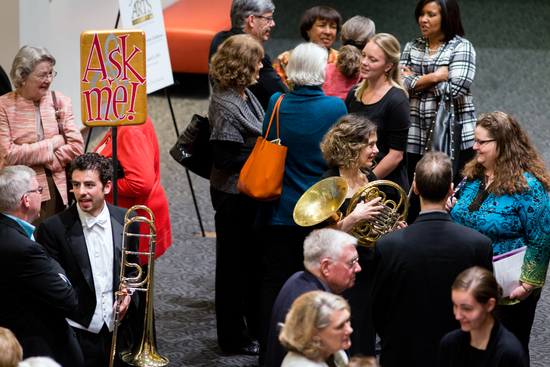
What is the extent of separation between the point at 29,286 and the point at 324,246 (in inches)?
49.2

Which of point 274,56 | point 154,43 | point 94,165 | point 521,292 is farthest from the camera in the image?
point 274,56

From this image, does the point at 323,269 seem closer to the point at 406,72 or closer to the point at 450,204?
the point at 450,204

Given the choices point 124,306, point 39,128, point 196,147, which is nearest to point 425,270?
point 124,306

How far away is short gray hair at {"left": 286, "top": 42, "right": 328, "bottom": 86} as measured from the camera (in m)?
3.52

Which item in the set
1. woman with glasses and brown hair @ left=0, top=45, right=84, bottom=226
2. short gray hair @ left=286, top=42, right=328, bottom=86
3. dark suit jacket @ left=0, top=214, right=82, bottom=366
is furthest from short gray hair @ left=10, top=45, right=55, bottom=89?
short gray hair @ left=286, top=42, right=328, bottom=86

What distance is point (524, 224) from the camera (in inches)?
122

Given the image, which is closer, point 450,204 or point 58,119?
point 450,204

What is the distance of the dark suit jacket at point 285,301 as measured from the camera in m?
2.49

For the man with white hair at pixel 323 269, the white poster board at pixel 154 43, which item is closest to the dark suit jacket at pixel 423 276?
the man with white hair at pixel 323 269

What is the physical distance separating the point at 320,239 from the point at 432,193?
48cm

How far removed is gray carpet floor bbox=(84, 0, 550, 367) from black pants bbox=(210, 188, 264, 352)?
0.14 m

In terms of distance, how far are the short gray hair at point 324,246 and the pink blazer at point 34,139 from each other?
2.20 meters

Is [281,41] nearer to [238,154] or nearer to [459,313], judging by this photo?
[238,154]

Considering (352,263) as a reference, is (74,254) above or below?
below
